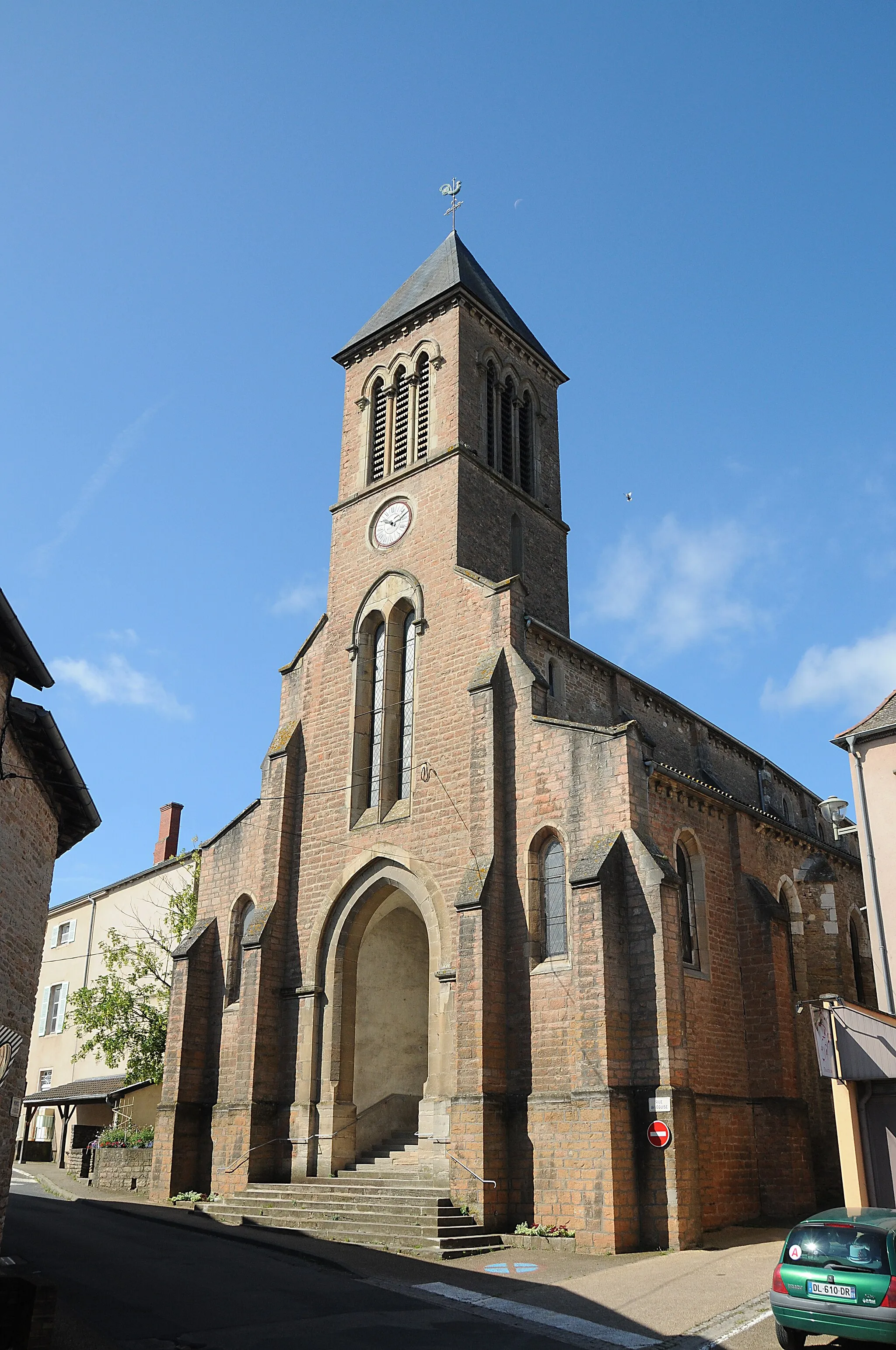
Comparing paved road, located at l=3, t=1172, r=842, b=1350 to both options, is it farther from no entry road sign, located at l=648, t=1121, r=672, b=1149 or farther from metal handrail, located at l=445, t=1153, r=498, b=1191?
no entry road sign, located at l=648, t=1121, r=672, b=1149

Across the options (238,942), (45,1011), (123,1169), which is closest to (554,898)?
(238,942)

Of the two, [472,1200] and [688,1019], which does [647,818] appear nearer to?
[688,1019]

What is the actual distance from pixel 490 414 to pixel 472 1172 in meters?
17.6

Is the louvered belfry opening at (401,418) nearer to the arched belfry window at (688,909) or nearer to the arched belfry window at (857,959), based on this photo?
the arched belfry window at (688,909)

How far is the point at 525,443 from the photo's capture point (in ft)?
92.5

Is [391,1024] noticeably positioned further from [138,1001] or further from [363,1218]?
[138,1001]

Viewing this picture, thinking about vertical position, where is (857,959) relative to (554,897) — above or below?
below

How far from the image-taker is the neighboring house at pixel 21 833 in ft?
41.4

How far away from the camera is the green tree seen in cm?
2912

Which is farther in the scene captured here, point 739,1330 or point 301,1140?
point 301,1140

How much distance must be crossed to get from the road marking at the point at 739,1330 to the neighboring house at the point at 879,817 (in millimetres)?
6624

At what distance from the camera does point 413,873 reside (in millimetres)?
21031

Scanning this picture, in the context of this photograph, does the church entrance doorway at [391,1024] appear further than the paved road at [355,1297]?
Yes

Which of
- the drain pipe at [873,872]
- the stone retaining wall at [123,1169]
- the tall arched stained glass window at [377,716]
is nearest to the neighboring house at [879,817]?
the drain pipe at [873,872]
